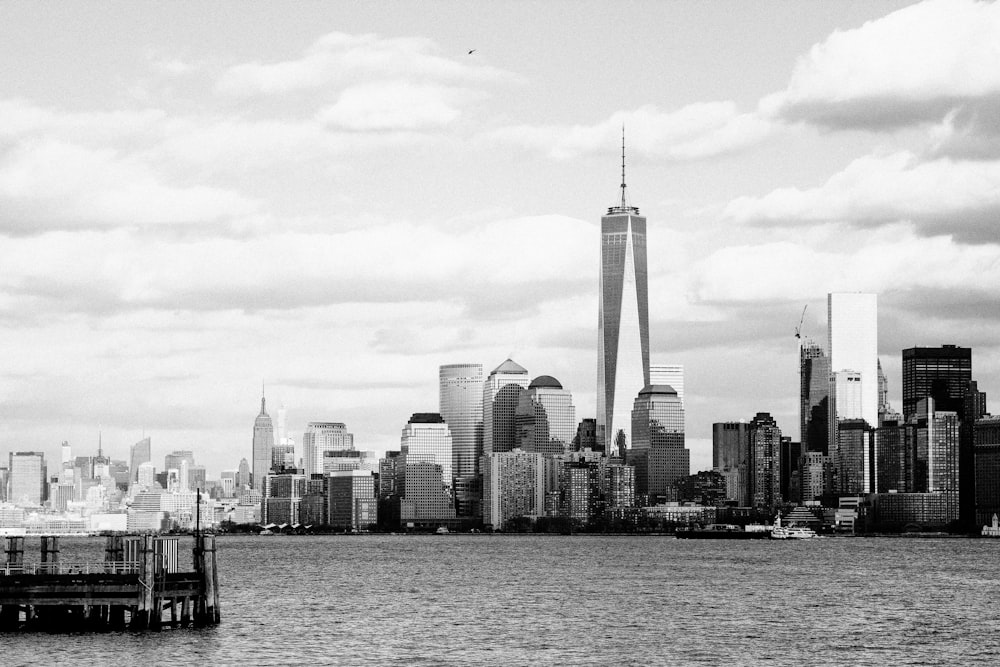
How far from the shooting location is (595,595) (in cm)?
11456

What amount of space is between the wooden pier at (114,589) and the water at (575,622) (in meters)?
1.62

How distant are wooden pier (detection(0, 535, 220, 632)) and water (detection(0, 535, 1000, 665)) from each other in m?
1.62

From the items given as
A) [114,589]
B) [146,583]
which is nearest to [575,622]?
[146,583]

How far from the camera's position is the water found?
73125 mm

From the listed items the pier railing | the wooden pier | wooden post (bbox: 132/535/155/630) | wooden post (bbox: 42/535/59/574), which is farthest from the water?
wooden post (bbox: 42/535/59/574)

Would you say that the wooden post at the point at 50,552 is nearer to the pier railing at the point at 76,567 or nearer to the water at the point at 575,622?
the pier railing at the point at 76,567

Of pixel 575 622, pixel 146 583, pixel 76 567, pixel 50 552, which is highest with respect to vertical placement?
pixel 50 552

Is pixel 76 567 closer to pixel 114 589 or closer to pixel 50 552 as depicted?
pixel 114 589

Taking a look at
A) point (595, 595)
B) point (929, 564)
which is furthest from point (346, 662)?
point (929, 564)

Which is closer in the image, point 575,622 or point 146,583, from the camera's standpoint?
point 146,583

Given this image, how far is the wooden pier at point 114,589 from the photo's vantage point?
238 feet

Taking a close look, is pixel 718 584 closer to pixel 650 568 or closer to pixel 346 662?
pixel 650 568

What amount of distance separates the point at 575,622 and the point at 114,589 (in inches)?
1116

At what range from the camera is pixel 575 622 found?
9094 centimetres
